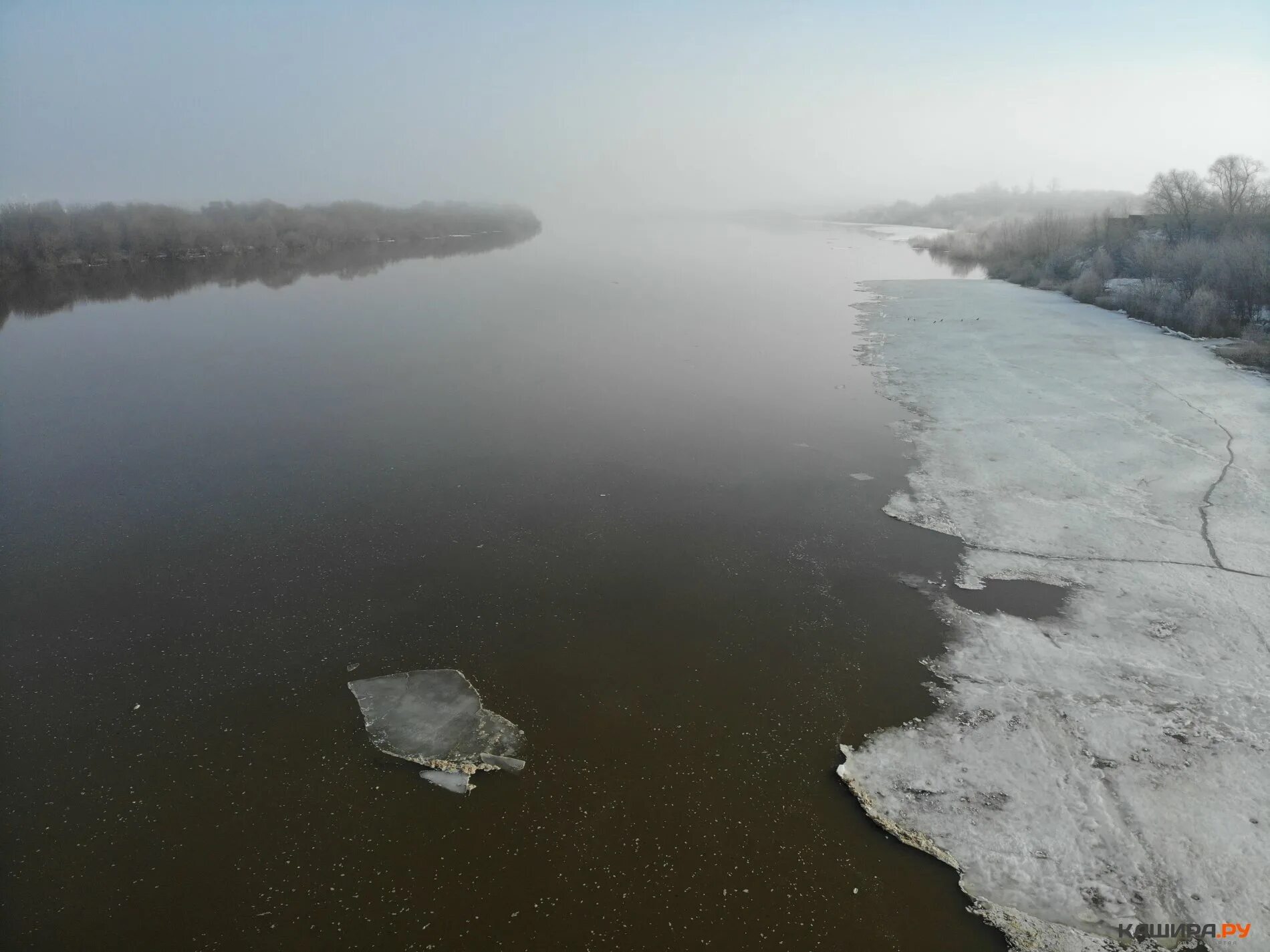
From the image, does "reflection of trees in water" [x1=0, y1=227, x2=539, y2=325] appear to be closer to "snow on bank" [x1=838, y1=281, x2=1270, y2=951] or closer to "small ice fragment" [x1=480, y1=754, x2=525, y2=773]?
"small ice fragment" [x1=480, y1=754, x2=525, y2=773]

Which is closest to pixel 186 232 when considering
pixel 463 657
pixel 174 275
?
pixel 174 275

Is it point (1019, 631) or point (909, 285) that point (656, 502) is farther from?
point (909, 285)

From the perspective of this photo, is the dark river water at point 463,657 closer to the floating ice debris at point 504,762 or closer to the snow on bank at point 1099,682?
the floating ice debris at point 504,762

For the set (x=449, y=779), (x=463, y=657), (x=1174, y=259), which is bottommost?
(x=449, y=779)

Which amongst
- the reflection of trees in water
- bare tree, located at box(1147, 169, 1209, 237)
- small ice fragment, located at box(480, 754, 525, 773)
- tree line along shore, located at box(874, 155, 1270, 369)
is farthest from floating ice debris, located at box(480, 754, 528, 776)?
bare tree, located at box(1147, 169, 1209, 237)

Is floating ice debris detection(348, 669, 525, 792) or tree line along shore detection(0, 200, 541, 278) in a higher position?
tree line along shore detection(0, 200, 541, 278)

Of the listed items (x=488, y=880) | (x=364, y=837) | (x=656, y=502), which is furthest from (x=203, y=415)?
(x=488, y=880)

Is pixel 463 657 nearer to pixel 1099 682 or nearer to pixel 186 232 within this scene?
pixel 1099 682
